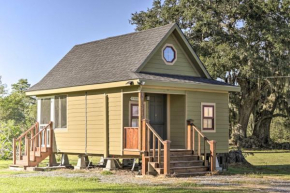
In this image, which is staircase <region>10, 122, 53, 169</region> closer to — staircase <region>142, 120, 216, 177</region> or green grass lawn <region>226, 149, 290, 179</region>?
staircase <region>142, 120, 216, 177</region>

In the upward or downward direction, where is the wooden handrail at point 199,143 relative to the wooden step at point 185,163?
upward

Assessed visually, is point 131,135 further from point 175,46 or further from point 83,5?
point 83,5

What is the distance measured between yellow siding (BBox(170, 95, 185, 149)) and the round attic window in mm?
1399

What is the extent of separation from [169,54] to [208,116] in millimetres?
2862

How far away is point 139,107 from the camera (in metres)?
16.4

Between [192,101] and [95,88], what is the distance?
3690 mm

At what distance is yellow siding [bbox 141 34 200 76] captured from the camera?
723 inches

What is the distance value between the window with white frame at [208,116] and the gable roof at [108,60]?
1.62 meters

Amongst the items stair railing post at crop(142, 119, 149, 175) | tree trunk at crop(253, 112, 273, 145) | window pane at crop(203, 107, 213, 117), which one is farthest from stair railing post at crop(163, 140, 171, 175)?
tree trunk at crop(253, 112, 273, 145)

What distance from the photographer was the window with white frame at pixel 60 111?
65.6ft

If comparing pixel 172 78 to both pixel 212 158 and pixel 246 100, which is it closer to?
pixel 212 158

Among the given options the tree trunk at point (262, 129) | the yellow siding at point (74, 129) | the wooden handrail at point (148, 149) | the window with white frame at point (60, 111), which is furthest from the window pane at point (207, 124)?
the tree trunk at point (262, 129)

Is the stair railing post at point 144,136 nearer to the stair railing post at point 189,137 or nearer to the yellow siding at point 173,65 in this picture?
the stair railing post at point 189,137

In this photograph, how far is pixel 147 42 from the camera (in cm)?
1894
